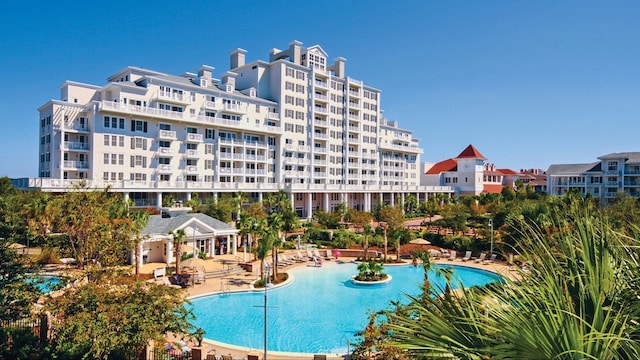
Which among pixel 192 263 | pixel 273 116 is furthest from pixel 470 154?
pixel 192 263

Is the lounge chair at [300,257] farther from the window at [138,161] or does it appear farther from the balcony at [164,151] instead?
the window at [138,161]

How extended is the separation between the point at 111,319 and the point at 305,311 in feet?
40.1

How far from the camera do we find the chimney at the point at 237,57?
66812mm

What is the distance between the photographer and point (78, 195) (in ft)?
76.3

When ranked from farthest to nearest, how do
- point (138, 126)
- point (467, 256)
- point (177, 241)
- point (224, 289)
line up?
point (138, 126)
point (467, 256)
point (177, 241)
point (224, 289)

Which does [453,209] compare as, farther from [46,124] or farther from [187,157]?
[46,124]

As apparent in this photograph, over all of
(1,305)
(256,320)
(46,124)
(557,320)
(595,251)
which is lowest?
(256,320)

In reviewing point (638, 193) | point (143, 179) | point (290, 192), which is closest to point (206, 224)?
point (143, 179)

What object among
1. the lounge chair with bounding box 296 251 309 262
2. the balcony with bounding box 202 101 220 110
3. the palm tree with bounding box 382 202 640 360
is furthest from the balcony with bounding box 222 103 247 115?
the palm tree with bounding box 382 202 640 360

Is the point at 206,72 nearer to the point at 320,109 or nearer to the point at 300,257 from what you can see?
the point at 320,109

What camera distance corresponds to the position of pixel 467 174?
279ft

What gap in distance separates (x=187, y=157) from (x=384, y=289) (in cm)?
3439

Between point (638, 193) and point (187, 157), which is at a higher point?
point (187, 157)

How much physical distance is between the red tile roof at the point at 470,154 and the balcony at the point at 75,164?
70056 millimetres
